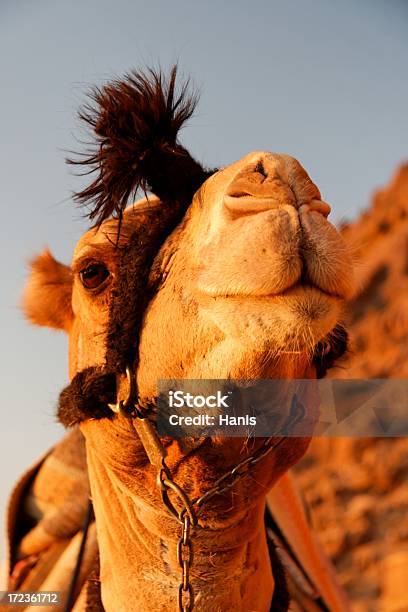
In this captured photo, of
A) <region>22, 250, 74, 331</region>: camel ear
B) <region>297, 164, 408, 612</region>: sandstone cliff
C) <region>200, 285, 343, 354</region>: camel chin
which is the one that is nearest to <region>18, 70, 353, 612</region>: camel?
<region>200, 285, 343, 354</region>: camel chin

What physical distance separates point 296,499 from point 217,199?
1.87 meters

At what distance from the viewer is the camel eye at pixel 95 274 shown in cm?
259

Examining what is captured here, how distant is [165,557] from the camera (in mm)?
2486

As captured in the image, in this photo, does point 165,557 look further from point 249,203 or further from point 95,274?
point 249,203

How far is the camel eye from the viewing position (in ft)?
A: 8.50

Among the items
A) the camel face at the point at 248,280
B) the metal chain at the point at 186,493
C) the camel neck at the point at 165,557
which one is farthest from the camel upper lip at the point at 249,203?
the camel neck at the point at 165,557

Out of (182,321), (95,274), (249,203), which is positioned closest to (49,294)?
(95,274)

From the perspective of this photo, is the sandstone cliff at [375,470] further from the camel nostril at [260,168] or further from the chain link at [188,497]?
the camel nostril at [260,168]

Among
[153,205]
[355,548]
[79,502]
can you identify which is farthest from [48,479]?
[355,548]

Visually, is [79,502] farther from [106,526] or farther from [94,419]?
[94,419]

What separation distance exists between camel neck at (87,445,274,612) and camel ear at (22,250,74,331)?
26.5 inches

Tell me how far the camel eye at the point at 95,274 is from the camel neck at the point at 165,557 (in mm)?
539

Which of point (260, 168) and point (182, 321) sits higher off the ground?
point (260, 168)

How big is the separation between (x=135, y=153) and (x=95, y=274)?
0.41 metres
